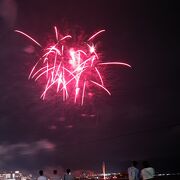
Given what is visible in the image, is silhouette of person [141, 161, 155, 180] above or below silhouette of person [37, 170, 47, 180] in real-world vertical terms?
below

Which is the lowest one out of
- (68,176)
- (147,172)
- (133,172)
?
(147,172)

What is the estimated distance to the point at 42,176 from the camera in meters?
19.1

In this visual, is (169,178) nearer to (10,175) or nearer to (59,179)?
(59,179)

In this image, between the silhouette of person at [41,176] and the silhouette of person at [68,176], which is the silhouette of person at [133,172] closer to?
the silhouette of person at [68,176]

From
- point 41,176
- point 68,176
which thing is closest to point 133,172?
point 68,176

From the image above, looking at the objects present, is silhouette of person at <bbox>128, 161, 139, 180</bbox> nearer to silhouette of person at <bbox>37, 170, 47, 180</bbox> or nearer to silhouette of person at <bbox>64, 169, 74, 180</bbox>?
silhouette of person at <bbox>64, 169, 74, 180</bbox>

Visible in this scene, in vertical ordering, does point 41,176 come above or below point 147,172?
above

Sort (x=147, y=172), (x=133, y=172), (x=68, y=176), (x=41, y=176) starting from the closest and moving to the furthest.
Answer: (x=147, y=172), (x=133, y=172), (x=41, y=176), (x=68, y=176)

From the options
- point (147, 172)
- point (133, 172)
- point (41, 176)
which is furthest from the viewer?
point (41, 176)

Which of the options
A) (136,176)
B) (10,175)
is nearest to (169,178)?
(136,176)

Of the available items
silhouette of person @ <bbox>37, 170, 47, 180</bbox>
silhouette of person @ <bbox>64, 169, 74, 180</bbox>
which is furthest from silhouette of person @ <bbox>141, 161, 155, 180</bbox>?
silhouette of person @ <bbox>37, 170, 47, 180</bbox>

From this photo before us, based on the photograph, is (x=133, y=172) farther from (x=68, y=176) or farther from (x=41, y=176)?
(x=41, y=176)

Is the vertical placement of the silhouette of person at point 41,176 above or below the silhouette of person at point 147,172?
above

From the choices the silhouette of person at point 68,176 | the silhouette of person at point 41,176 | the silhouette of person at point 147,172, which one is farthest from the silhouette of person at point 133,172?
the silhouette of person at point 41,176
